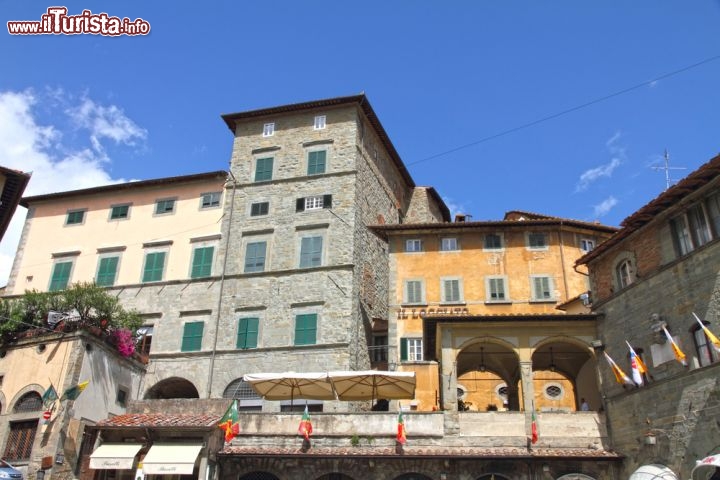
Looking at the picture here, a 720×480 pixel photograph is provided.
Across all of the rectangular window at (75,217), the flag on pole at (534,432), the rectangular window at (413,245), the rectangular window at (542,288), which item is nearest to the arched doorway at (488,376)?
the flag on pole at (534,432)

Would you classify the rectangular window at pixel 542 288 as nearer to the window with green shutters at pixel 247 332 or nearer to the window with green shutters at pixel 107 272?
the window with green shutters at pixel 247 332

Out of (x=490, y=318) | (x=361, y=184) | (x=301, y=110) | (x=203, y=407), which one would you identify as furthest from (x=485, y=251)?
(x=203, y=407)

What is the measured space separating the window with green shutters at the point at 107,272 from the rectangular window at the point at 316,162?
11.3 metres

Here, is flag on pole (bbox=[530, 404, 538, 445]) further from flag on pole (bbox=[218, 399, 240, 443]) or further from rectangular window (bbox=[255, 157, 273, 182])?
rectangular window (bbox=[255, 157, 273, 182])

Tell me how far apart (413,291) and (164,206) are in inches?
560

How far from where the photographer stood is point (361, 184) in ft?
109

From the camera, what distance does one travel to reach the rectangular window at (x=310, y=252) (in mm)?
30891

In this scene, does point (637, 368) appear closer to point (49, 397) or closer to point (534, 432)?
point (534, 432)

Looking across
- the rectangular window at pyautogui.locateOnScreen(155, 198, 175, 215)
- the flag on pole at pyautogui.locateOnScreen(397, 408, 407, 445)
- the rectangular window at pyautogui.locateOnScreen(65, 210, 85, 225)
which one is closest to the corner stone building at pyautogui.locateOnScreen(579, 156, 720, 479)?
the flag on pole at pyautogui.locateOnScreen(397, 408, 407, 445)

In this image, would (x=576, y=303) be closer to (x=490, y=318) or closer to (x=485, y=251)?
(x=485, y=251)

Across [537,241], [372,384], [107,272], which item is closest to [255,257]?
[107,272]

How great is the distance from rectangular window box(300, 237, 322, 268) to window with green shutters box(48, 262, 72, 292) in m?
12.9

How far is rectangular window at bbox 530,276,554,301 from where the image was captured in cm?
3109

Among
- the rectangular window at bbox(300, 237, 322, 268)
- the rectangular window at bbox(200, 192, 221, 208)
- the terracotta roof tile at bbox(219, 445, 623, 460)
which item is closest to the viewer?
the terracotta roof tile at bbox(219, 445, 623, 460)
